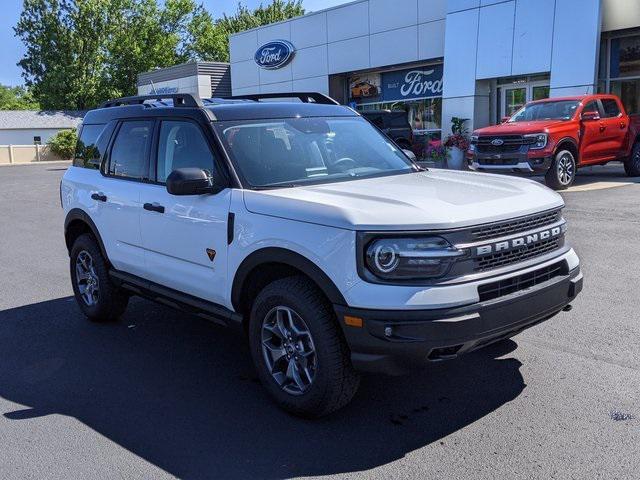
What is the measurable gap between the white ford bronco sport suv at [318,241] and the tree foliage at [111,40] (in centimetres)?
5882

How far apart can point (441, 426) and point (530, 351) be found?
4.56 ft

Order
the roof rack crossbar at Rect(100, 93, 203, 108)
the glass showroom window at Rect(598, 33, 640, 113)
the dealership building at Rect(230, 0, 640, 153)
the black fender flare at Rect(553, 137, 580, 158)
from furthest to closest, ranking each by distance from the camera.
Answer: the glass showroom window at Rect(598, 33, 640, 113) < the dealership building at Rect(230, 0, 640, 153) < the black fender flare at Rect(553, 137, 580, 158) < the roof rack crossbar at Rect(100, 93, 203, 108)

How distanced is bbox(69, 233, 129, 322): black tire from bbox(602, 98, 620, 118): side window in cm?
1282

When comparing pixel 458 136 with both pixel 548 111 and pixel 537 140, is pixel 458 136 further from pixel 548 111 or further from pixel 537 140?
pixel 537 140

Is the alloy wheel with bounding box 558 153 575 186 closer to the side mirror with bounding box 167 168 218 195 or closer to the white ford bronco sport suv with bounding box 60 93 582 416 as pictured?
the white ford bronco sport suv with bounding box 60 93 582 416

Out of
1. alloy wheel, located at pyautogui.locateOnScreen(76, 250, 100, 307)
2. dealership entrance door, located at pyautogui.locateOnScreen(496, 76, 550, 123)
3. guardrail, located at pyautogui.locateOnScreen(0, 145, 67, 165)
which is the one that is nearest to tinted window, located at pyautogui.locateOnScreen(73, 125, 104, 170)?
alloy wheel, located at pyautogui.locateOnScreen(76, 250, 100, 307)

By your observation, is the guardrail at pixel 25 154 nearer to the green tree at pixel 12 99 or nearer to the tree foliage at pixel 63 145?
the tree foliage at pixel 63 145

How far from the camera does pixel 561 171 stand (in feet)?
44.4

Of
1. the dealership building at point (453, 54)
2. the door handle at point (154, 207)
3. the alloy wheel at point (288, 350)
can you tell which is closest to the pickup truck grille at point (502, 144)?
the dealership building at point (453, 54)

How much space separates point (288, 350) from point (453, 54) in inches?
817

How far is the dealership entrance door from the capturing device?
21125 millimetres

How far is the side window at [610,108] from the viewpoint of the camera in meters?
14.9

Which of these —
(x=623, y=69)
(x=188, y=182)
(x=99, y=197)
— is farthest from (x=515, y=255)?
(x=623, y=69)

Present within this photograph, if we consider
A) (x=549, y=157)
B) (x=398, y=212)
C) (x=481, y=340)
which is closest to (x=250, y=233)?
(x=398, y=212)
